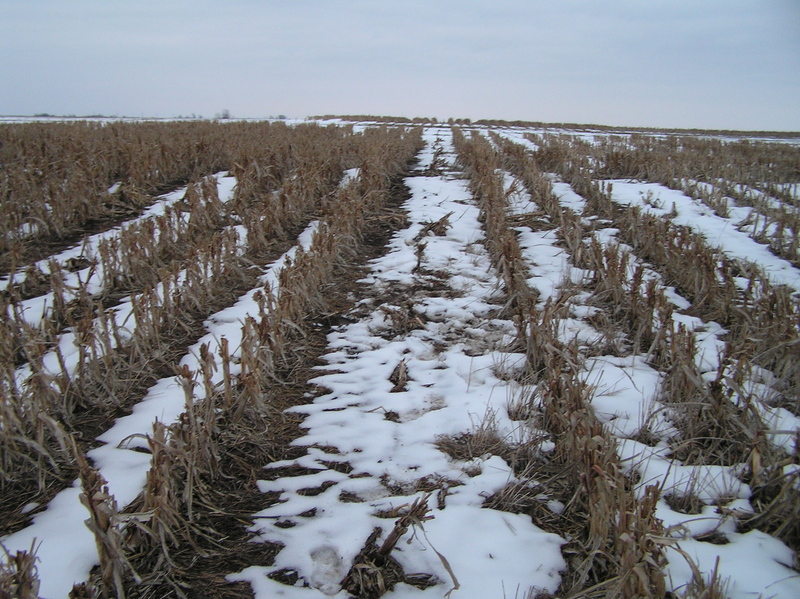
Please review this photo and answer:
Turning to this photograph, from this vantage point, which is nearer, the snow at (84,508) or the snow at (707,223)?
the snow at (84,508)

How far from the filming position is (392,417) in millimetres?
3021

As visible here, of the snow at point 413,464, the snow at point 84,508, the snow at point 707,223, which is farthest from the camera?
the snow at point 707,223

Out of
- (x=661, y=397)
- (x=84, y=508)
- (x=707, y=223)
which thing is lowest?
(x=84, y=508)

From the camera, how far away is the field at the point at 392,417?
1.93 m

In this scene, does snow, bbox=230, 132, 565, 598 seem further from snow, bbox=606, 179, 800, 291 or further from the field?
snow, bbox=606, 179, 800, 291

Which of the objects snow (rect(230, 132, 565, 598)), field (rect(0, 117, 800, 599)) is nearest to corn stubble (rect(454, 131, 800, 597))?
field (rect(0, 117, 800, 599))

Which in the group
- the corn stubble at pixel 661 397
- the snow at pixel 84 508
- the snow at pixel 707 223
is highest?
the snow at pixel 707 223

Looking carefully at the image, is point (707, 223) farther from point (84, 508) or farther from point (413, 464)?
point (84, 508)

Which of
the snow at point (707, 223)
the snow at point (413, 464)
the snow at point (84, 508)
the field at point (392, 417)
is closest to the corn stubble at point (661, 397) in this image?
the field at point (392, 417)

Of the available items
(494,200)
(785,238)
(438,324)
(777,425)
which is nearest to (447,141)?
(494,200)

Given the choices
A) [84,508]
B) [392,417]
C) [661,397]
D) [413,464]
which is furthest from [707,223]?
[84,508]

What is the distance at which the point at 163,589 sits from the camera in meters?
1.86

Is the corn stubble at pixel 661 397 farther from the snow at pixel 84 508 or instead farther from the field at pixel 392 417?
the snow at pixel 84 508

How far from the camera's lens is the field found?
1928 millimetres
